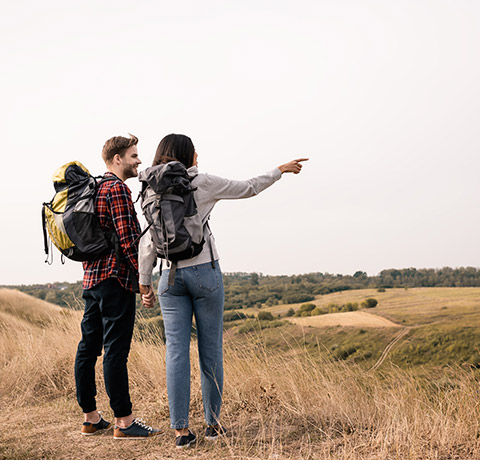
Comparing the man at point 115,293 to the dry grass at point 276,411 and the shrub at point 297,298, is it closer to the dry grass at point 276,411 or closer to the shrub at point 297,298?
the dry grass at point 276,411

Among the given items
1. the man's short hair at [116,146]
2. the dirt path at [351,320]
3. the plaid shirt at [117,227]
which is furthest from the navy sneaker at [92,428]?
the dirt path at [351,320]

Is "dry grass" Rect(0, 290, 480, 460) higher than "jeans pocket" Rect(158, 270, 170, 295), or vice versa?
"jeans pocket" Rect(158, 270, 170, 295)

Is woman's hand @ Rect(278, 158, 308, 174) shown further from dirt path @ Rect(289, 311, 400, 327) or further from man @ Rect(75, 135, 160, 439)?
dirt path @ Rect(289, 311, 400, 327)

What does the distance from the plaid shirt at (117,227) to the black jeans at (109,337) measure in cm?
6

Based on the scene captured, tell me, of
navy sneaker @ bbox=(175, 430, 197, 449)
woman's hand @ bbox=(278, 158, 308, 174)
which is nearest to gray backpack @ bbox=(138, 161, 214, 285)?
woman's hand @ bbox=(278, 158, 308, 174)

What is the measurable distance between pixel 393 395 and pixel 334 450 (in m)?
0.85

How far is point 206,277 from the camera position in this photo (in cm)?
315

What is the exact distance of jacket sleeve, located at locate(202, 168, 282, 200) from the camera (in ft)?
10.5

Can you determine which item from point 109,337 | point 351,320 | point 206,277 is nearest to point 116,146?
point 206,277

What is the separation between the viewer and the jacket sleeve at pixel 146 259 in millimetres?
3246

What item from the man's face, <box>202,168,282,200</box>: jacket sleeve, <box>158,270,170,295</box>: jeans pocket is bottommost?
<box>158,270,170,295</box>: jeans pocket

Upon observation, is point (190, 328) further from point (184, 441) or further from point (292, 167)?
point (292, 167)

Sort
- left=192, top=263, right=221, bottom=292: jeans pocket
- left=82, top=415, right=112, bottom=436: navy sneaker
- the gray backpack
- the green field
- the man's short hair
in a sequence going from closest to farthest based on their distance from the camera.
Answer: the gray backpack < left=192, top=263, right=221, bottom=292: jeans pocket < the man's short hair < left=82, top=415, right=112, bottom=436: navy sneaker < the green field

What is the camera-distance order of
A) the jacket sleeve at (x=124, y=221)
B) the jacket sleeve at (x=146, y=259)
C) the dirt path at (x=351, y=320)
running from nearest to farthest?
the jacket sleeve at (x=146, y=259) < the jacket sleeve at (x=124, y=221) < the dirt path at (x=351, y=320)
